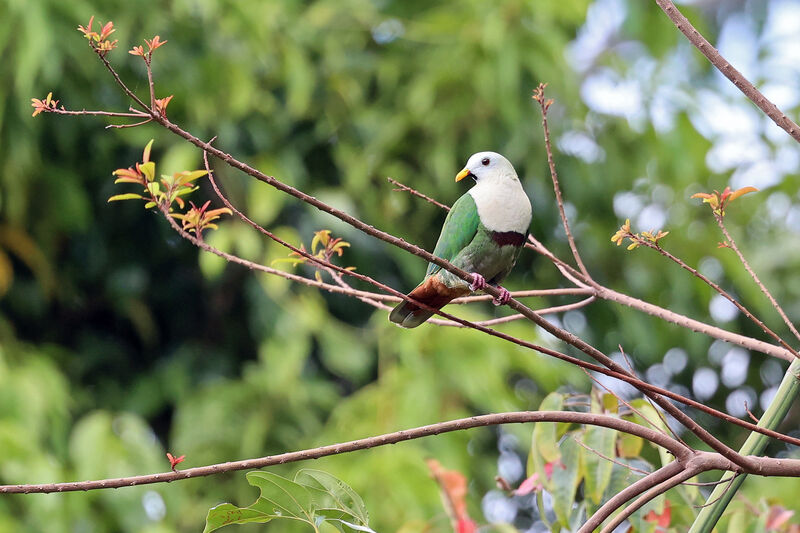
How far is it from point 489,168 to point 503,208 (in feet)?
0.39

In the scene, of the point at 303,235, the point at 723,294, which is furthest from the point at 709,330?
the point at 303,235

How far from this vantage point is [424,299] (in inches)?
56.5

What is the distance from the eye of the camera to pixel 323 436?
3166 mm

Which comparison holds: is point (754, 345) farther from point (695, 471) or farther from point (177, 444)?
point (177, 444)

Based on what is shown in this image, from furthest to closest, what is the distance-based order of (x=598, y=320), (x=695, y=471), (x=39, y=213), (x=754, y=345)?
(x=598, y=320)
(x=39, y=213)
(x=754, y=345)
(x=695, y=471)

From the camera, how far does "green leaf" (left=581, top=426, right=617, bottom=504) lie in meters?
1.47

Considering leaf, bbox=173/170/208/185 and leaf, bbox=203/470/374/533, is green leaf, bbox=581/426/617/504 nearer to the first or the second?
leaf, bbox=203/470/374/533

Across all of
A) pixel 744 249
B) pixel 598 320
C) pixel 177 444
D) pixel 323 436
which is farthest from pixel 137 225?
pixel 744 249

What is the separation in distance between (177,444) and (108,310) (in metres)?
0.84

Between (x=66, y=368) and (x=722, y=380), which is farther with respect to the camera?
(x=722, y=380)

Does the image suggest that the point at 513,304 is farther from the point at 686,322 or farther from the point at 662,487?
the point at 686,322

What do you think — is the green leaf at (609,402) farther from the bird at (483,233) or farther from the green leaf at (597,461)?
the bird at (483,233)

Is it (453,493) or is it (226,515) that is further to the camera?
(453,493)

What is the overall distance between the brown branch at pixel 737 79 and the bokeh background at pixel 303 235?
Answer: 190 centimetres
